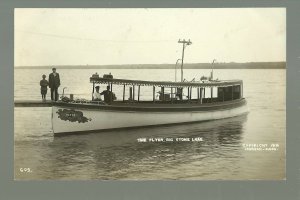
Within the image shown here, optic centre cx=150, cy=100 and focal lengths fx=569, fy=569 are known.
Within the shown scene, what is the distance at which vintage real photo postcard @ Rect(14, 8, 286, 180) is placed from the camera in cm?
532

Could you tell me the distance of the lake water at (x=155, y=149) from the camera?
5332mm

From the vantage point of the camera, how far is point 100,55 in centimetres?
552

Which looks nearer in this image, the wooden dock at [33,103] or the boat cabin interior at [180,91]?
the wooden dock at [33,103]

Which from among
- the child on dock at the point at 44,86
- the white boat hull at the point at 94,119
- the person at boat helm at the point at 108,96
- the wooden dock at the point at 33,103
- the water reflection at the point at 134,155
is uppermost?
the child on dock at the point at 44,86

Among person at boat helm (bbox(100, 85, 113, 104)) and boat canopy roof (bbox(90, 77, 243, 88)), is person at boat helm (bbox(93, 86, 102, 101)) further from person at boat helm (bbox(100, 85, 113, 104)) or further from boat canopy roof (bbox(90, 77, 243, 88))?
boat canopy roof (bbox(90, 77, 243, 88))

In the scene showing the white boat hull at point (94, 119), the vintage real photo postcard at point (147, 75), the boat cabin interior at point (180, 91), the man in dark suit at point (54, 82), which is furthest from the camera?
the white boat hull at point (94, 119)

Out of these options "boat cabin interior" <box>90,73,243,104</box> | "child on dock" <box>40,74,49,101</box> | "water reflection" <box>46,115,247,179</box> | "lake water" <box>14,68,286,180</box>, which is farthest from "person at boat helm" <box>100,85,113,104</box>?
"child on dock" <box>40,74,49,101</box>

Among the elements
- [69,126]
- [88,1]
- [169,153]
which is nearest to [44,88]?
[69,126]

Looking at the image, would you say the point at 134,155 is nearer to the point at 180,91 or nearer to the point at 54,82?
the point at 54,82

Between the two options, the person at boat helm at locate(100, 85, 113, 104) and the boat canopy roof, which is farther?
the person at boat helm at locate(100, 85, 113, 104)

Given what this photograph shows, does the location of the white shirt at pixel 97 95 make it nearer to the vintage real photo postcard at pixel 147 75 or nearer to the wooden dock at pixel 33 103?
the vintage real photo postcard at pixel 147 75

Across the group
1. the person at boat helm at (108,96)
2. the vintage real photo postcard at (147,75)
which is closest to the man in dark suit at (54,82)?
the vintage real photo postcard at (147,75)

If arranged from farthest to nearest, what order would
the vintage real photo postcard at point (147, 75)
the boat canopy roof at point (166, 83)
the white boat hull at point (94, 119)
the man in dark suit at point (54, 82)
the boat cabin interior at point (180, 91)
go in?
the white boat hull at point (94, 119) < the boat cabin interior at point (180, 91) < the boat canopy roof at point (166, 83) < the man in dark suit at point (54, 82) < the vintage real photo postcard at point (147, 75)

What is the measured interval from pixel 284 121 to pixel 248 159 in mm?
493
